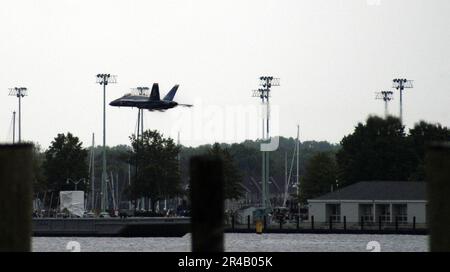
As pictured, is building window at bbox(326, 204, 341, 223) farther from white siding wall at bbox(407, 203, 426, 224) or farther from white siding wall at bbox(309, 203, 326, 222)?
white siding wall at bbox(407, 203, 426, 224)

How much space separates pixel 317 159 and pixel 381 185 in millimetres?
36300

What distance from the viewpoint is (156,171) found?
125812 millimetres

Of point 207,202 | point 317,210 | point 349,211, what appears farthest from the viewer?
point 317,210

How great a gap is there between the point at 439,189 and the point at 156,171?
120244 millimetres

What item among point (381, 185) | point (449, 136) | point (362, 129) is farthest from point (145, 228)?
point (449, 136)

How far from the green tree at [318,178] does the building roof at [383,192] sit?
95.0 ft

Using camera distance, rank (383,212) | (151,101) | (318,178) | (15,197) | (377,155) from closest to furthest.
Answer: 1. (15,197)
2. (383,212)
3. (151,101)
4. (377,155)
5. (318,178)

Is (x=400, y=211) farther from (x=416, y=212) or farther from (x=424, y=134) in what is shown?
(x=424, y=134)

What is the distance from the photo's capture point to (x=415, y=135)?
15088 centimetres

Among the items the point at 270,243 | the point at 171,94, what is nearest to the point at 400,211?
the point at 270,243

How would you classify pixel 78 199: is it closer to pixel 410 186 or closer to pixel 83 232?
pixel 83 232
